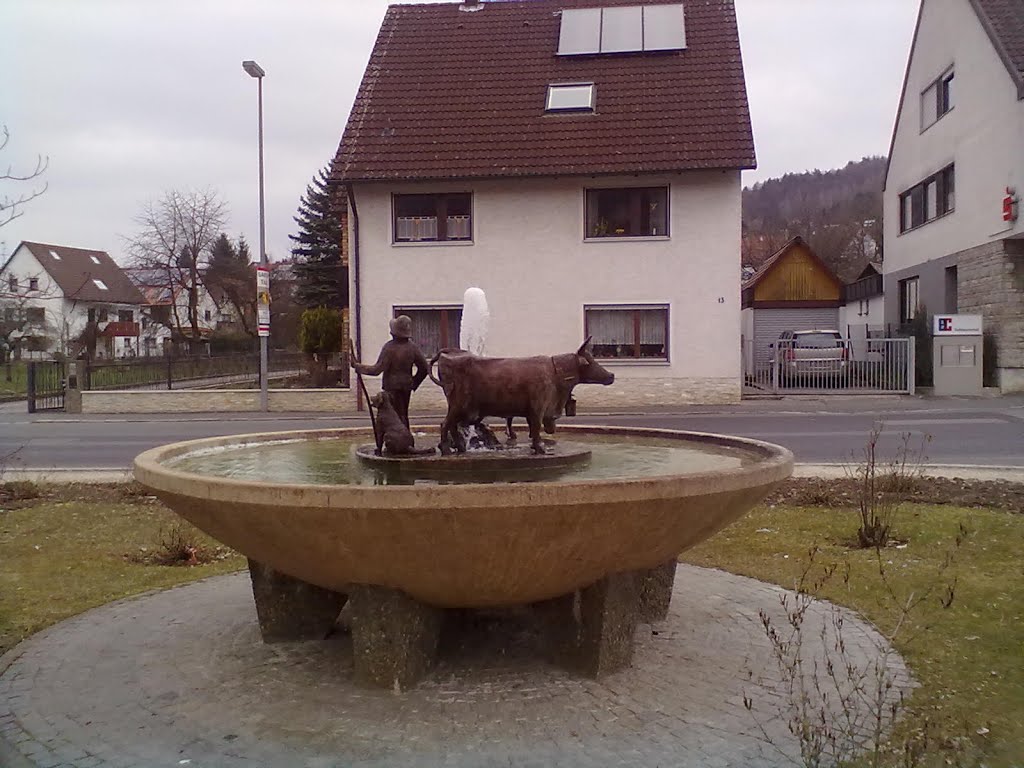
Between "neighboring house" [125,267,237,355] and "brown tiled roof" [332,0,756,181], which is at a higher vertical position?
"brown tiled roof" [332,0,756,181]

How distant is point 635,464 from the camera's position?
19.4ft

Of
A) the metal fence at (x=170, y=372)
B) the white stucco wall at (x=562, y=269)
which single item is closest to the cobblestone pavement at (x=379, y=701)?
the white stucco wall at (x=562, y=269)

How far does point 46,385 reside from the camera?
2559cm

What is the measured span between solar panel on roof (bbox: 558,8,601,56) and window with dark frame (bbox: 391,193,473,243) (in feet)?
19.5

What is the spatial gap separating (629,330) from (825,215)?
136 ft

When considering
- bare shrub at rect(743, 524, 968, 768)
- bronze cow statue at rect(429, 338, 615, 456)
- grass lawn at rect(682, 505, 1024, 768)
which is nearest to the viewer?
bare shrub at rect(743, 524, 968, 768)

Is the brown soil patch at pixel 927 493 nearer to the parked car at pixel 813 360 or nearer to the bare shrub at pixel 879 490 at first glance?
the bare shrub at pixel 879 490

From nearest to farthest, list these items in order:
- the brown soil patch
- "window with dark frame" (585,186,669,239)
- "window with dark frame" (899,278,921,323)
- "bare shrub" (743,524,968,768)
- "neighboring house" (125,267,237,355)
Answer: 1. "bare shrub" (743,524,968,768)
2. the brown soil patch
3. "window with dark frame" (585,186,669,239)
4. "window with dark frame" (899,278,921,323)
5. "neighboring house" (125,267,237,355)

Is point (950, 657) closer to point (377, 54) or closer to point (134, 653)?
point (134, 653)

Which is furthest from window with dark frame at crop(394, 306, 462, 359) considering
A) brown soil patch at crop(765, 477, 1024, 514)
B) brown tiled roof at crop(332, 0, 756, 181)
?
brown soil patch at crop(765, 477, 1024, 514)

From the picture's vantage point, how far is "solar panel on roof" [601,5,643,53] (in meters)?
24.8

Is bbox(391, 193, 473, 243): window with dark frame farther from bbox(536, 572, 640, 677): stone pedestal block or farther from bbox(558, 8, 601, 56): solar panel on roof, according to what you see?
bbox(536, 572, 640, 677): stone pedestal block

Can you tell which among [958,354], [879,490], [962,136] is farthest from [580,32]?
[879,490]

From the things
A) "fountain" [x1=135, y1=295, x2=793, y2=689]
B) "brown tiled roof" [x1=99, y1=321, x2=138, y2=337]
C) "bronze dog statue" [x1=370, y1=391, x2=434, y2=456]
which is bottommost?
"fountain" [x1=135, y1=295, x2=793, y2=689]
